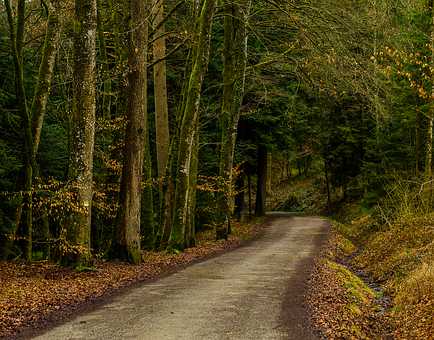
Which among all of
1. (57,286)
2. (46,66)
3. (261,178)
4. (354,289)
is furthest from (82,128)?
(261,178)

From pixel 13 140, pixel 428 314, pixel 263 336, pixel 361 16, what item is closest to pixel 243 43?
pixel 361 16

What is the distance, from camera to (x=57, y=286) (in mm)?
10977

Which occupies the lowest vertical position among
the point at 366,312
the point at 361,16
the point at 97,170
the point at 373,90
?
the point at 366,312

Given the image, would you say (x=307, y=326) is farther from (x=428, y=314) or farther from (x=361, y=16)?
(x=361, y=16)

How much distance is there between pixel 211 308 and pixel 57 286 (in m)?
3.59

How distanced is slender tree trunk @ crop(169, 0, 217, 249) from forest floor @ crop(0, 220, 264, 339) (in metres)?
1.47

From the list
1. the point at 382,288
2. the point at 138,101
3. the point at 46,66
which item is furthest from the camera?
A: the point at 138,101

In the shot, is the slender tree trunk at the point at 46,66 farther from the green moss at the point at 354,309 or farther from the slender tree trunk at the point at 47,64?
the green moss at the point at 354,309

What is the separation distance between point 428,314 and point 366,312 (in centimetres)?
119

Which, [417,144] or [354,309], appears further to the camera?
[417,144]

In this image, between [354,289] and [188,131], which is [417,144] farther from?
[354,289]

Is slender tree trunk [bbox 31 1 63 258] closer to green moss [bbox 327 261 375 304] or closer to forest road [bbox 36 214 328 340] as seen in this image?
forest road [bbox 36 214 328 340]

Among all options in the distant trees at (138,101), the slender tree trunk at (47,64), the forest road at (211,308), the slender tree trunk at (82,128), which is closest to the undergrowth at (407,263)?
the forest road at (211,308)

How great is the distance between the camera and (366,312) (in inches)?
422
